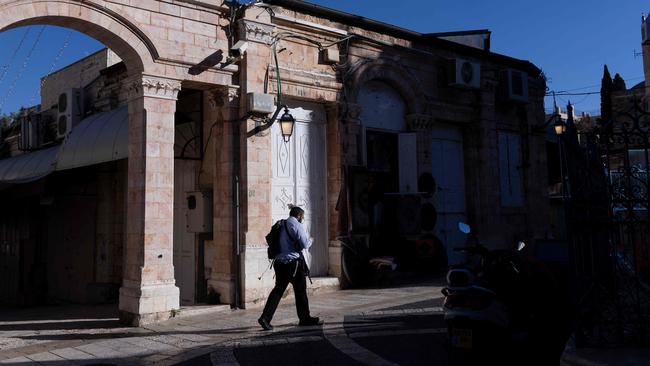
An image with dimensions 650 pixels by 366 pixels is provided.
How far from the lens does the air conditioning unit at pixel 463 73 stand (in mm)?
14320

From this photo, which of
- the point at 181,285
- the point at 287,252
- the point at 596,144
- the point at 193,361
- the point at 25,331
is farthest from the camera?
the point at 181,285

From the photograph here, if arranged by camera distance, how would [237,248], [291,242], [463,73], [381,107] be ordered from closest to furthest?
1. [291,242]
2. [237,248]
3. [381,107]
4. [463,73]

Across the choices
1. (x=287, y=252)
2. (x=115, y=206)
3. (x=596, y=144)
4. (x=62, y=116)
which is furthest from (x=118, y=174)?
(x=596, y=144)

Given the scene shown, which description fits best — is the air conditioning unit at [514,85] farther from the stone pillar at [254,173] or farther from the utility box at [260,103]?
the utility box at [260,103]

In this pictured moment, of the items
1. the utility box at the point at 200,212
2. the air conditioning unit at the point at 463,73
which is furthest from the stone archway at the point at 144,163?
the air conditioning unit at the point at 463,73

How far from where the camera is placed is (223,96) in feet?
34.4

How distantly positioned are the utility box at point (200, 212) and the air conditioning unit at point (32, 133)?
659 centimetres

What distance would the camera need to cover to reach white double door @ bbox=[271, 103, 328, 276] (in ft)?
37.3

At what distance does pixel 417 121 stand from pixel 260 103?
480cm

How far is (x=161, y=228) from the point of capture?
9.16 m

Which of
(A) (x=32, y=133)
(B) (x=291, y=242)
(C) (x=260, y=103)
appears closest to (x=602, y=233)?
(B) (x=291, y=242)

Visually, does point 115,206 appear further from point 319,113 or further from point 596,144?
point 596,144

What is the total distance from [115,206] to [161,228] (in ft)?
14.0

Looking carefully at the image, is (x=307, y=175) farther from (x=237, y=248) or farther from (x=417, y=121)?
(x=417, y=121)
